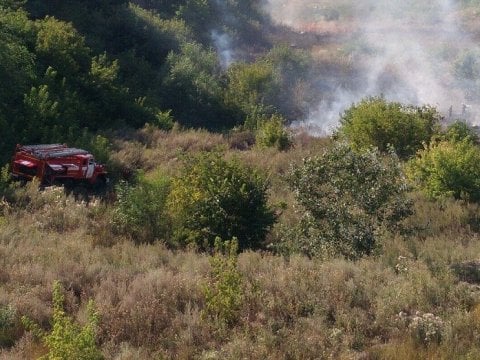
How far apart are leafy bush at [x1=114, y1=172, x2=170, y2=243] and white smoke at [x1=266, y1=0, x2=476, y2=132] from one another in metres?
16.6

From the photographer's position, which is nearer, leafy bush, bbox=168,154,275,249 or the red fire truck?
leafy bush, bbox=168,154,275,249

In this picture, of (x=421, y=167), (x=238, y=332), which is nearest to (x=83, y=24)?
(x=421, y=167)

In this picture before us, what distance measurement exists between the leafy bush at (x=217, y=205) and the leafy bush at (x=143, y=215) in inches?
20.8

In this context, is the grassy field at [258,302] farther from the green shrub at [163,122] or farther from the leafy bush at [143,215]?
Answer: the green shrub at [163,122]

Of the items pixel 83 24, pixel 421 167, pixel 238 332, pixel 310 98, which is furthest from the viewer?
pixel 310 98

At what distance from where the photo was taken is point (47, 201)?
539 inches

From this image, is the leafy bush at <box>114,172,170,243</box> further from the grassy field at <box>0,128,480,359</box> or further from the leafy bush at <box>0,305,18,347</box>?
the leafy bush at <box>0,305,18,347</box>

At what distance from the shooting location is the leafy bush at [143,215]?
11812 mm

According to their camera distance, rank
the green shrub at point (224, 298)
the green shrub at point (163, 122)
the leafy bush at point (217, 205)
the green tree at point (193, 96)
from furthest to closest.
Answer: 1. the green tree at point (193, 96)
2. the green shrub at point (163, 122)
3. the leafy bush at point (217, 205)
4. the green shrub at point (224, 298)

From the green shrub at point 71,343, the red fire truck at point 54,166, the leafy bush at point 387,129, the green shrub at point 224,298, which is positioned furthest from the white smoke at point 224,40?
the green shrub at point 71,343

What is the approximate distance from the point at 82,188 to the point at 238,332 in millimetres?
11633

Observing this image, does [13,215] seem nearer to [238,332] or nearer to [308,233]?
[308,233]

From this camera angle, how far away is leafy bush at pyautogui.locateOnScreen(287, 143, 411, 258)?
32.1 ft

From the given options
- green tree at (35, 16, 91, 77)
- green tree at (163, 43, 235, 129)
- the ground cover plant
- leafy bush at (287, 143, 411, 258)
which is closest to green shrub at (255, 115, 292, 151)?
the ground cover plant
